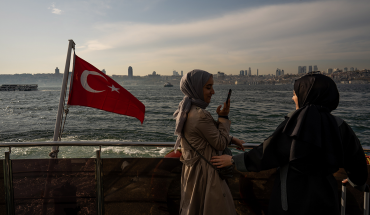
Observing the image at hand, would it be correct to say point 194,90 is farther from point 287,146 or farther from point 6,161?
point 6,161

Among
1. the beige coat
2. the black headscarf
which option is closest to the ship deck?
the beige coat

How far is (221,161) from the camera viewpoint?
5.62 feet

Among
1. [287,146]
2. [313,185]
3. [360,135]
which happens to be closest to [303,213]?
[313,185]

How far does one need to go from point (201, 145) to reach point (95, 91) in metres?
2.76

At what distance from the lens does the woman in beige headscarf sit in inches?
67.7

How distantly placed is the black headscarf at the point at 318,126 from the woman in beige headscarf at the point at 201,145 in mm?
534

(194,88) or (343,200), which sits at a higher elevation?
(194,88)

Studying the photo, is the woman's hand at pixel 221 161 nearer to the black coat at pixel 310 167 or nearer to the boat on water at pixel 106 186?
the black coat at pixel 310 167

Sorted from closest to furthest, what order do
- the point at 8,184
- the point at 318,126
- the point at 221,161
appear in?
the point at 318,126, the point at 221,161, the point at 8,184

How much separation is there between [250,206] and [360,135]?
2149 cm

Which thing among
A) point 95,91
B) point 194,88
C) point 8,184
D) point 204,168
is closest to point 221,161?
point 204,168

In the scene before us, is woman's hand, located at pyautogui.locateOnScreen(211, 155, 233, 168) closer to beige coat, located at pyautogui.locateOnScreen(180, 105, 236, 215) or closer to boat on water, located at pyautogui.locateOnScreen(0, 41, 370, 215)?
beige coat, located at pyautogui.locateOnScreen(180, 105, 236, 215)

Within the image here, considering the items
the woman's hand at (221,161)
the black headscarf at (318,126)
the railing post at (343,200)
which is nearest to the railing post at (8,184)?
the woman's hand at (221,161)

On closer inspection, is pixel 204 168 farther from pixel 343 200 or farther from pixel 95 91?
pixel 95 91
